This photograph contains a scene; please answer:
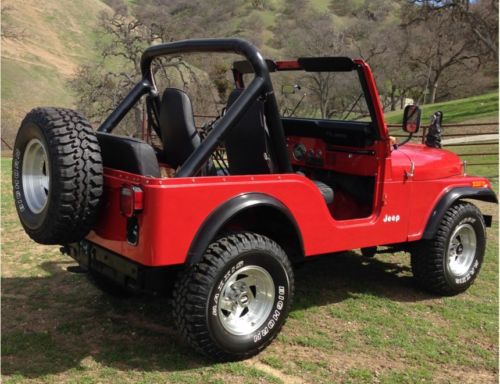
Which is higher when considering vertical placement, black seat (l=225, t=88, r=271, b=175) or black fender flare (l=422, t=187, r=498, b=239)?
black seat (l=225, t=88, r=271, b=175)

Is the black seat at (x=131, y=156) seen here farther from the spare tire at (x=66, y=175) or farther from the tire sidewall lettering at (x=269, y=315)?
the tire sidewall lettering at (x=269, y=315)

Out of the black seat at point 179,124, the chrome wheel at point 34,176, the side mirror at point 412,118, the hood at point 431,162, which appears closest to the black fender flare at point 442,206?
the hood at point 431,162

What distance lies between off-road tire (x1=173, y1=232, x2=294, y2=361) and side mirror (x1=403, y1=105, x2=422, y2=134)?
146 cm

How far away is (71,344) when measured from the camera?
3498 mm

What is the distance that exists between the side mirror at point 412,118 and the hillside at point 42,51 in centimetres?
2804

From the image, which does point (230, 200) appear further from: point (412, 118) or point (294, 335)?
point (412, 118)

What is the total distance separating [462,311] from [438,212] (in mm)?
835

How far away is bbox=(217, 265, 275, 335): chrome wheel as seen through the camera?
3.29m

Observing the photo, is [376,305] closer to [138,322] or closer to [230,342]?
[230,342]

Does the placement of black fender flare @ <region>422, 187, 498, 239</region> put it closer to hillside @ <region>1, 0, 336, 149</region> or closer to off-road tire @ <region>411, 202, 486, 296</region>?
off-road tire @ <region>411, 202, 486, 296</region>

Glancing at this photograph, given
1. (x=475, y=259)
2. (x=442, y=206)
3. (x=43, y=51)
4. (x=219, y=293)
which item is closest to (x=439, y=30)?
(x=475, y=259)

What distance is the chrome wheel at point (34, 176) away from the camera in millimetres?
3459

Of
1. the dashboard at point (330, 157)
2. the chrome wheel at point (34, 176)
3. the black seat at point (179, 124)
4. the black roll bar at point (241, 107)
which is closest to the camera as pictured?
the black roll bar at point (241, 107)

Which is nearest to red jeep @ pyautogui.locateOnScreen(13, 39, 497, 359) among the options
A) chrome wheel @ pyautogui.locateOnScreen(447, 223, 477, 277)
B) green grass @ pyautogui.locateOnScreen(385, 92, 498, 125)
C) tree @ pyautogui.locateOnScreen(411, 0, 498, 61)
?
chrome wheel @ pyautogui.locateOnScreen(447, 223, 477, 277)
